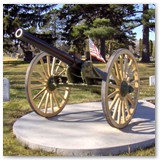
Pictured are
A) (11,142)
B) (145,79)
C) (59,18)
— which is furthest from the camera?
(145,79)

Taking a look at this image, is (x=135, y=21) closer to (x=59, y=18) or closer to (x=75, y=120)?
(x=59, y=18)

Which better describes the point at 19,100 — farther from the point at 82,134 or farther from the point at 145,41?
the point at 145,41

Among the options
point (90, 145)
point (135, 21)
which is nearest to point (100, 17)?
point (135, 21)

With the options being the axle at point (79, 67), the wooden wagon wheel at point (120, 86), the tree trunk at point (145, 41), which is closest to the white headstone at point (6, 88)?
the axle at point (79, 67)

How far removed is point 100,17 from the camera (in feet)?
12.3

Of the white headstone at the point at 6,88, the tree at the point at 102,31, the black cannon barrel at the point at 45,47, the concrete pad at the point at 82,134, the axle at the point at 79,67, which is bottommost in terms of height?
the concrete pad at the point at 82,134

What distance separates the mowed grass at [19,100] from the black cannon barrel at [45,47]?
1.71ft

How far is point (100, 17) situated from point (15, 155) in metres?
1.94

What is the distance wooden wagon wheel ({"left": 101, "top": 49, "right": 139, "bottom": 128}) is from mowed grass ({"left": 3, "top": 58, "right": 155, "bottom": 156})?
314 mm

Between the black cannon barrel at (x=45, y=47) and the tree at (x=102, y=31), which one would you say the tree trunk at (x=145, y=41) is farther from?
the black cannon barrel at (x=45, y=47)

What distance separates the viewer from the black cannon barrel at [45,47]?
8.14 ft

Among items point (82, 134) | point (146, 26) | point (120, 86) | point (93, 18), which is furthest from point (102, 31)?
point (82, 134)

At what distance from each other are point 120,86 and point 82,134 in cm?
55

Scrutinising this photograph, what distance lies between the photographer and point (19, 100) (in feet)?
14.2
